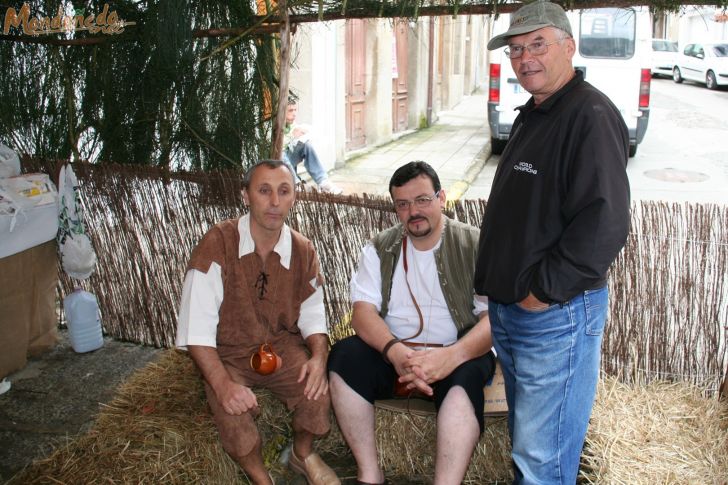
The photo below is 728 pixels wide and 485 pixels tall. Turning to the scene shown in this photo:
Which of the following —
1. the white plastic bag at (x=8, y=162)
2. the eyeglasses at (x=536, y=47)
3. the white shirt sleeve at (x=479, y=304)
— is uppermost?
the eyeglasses at (x=536, y=47)

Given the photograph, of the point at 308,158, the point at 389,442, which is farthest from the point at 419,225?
the point at 308,158

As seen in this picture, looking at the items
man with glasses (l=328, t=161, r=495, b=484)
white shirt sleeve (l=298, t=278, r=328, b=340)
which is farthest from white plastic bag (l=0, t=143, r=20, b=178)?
man with glasses (l=328, t=161, r=495, b=484)

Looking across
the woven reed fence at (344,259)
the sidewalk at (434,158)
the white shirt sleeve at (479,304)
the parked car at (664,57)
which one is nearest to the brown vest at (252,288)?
the white shirt sleeve at (479,304)

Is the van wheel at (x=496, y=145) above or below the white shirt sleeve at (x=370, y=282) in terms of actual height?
below

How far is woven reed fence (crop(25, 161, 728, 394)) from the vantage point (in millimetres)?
3379

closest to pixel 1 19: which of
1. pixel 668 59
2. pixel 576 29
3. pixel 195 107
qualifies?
pixel 195 107

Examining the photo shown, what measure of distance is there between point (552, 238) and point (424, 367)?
2.87 ft

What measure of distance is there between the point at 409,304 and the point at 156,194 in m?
1.89

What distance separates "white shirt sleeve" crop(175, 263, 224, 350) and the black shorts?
0.52 meters

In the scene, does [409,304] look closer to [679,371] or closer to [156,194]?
[679,371]

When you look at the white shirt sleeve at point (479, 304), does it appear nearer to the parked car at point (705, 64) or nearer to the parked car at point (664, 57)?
the parked car at point (705, 64)

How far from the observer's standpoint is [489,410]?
2.77 metres

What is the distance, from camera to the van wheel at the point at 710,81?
22992mm

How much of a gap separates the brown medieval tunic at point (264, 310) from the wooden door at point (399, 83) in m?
11.8
